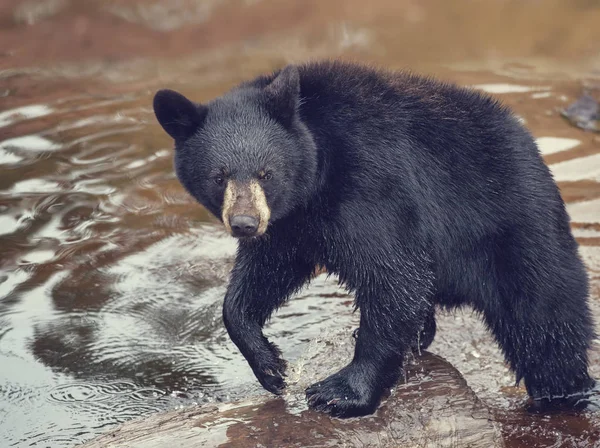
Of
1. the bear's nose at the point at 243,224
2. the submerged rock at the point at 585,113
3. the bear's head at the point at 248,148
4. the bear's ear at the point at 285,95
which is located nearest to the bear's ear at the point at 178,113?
the bear's head at the point at 248,148

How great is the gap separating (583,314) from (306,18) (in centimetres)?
890

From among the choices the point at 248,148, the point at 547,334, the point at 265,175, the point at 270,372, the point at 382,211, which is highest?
the point at 248,148

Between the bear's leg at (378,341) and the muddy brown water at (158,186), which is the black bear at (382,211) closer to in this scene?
the bear's leg at (378,341)

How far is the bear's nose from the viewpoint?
12.9 ft

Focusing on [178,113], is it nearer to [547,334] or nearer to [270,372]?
[270,372]

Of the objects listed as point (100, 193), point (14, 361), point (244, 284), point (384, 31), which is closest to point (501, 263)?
point (244, 284)

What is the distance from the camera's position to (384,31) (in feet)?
41.7

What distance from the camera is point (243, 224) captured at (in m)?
3.92

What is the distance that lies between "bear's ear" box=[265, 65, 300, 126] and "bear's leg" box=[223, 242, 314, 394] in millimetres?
739

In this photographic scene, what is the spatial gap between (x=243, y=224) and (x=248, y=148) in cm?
41

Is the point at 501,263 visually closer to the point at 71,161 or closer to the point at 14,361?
Result: the point at 14,361

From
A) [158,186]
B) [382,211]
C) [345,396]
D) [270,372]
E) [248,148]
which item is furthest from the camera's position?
[158,186]

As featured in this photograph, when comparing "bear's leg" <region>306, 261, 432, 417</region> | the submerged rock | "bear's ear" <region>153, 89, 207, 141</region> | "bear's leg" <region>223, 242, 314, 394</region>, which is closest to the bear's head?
"bear's ear" <region>153, 89, 207, 141</region>

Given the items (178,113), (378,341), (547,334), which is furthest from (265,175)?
(547,334)
